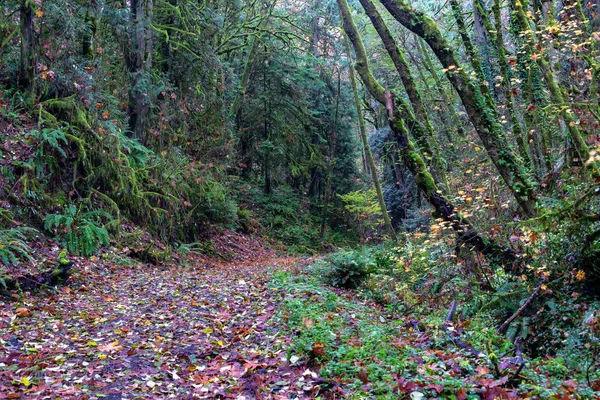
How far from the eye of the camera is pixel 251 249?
61.4 feet

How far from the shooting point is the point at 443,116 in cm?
1770

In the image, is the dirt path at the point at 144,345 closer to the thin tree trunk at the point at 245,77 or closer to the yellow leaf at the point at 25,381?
the yellow leaf at the point at 25,381

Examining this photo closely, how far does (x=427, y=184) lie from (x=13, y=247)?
22.2ft

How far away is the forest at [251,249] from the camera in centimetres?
475

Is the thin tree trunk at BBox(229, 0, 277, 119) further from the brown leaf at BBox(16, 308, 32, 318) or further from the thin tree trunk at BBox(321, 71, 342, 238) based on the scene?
the brown leaf at BBox(16, 308, 32, 318)

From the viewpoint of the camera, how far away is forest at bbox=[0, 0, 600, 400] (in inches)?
187

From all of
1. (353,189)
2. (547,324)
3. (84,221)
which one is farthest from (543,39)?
(353,189)

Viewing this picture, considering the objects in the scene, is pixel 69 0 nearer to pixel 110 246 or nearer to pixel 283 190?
pixel 110 246

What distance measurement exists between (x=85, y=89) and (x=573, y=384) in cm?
1113

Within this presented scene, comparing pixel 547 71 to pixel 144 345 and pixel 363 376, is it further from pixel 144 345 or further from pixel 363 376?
pixel 144 345

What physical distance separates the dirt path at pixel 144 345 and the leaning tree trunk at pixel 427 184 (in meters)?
3.00

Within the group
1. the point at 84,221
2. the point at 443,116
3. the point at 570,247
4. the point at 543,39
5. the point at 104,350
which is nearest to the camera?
the point at 104,350

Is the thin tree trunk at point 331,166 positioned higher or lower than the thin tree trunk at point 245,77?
lower

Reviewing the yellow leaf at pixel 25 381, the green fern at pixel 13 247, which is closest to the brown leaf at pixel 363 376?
the yellow leaf at pixel 25 381
